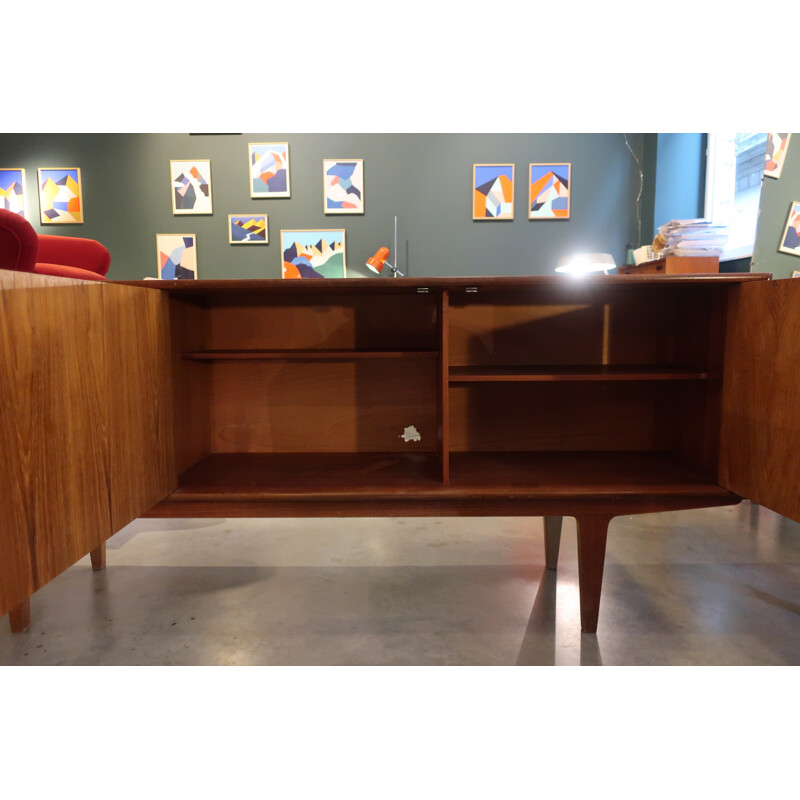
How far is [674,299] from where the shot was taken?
2.16 m

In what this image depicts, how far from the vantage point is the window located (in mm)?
3232

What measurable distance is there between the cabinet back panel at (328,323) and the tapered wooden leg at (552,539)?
0.88m

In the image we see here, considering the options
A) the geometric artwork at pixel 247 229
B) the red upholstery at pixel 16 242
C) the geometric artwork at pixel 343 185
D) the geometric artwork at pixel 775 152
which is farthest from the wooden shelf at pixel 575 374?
the geometric artwork at pixel 247 229

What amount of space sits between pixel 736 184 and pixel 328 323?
2.93m

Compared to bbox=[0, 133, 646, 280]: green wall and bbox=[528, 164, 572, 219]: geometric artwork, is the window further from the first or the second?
bbox=[528, 164, 572, 219]: geometric artwork

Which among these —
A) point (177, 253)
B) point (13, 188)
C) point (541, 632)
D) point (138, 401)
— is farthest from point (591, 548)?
point (13, 188)

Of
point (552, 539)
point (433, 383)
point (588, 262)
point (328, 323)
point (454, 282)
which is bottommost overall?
point (552, 539)

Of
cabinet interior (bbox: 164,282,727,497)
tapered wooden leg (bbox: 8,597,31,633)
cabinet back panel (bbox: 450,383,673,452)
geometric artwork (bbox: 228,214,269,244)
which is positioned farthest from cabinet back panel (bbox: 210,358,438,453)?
geometric artwork (bbox: 228,214,269,244)

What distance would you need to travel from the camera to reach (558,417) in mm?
2254

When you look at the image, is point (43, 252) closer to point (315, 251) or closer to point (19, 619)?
point (19, 619)

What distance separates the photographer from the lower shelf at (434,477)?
1755 millimetres
